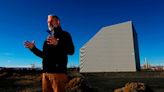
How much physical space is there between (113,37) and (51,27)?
10360 centimetres

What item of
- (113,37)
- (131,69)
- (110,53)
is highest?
(113,37)

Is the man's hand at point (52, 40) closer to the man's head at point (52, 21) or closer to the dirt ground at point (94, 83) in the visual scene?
the man's head at point (52, 21)

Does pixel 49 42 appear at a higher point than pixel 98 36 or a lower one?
lower

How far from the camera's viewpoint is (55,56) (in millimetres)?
3047

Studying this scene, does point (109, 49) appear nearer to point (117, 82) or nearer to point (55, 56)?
point (117, 82)

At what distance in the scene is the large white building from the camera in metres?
102

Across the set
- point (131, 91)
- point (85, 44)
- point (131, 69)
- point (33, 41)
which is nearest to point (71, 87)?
point (131, 91)

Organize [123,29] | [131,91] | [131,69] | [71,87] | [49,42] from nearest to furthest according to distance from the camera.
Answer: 1. [49,42]
2. [131,91]
3. [71,87]
4. [131,69]
5. [123,29]

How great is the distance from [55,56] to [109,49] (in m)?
103

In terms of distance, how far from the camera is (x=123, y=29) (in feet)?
340

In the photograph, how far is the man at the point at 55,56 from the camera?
117 inches

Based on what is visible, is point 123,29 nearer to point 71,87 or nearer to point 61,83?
point 71,87

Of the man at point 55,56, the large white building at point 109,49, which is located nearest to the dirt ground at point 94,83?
the man at point 55,56

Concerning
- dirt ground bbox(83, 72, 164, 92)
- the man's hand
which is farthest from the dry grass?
the man's hand
